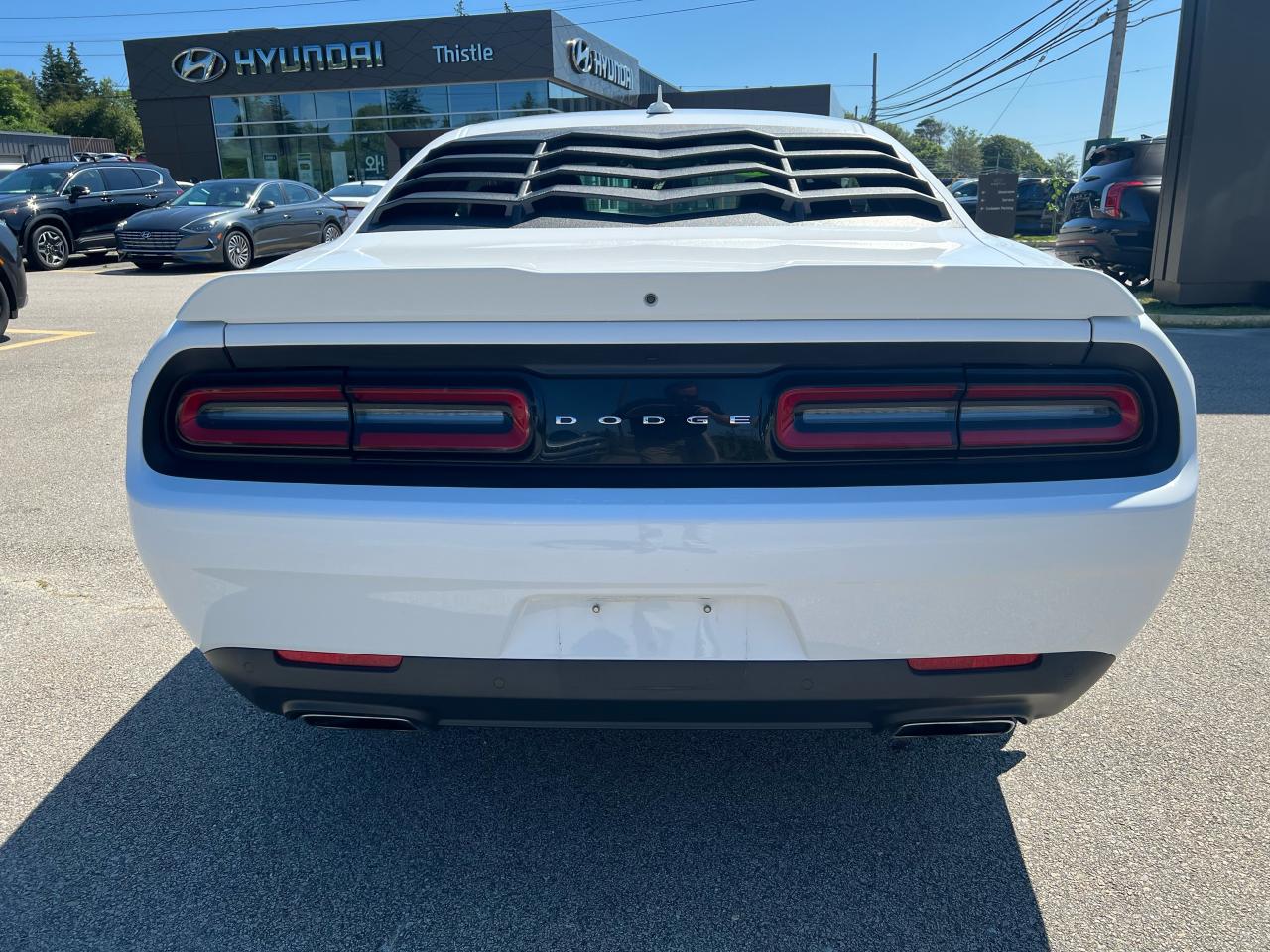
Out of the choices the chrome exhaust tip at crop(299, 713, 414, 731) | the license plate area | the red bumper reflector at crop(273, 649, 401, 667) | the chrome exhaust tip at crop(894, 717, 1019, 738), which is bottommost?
the chrome exhaust tip at crop(894, 717, 1019, 738)

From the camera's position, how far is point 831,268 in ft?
5.98

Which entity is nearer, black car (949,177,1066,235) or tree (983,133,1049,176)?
black car (949,177,1066,235)

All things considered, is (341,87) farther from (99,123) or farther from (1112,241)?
(99,123)

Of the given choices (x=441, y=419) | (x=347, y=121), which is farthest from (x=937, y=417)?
(x=347, y=121)

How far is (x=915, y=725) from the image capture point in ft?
6.48

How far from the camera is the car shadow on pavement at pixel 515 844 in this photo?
2.03 m

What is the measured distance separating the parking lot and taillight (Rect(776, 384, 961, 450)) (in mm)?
425

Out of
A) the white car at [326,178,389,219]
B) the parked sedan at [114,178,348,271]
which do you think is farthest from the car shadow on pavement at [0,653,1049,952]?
the white car at [326,178,389,219]

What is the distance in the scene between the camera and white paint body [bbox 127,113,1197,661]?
1.79m

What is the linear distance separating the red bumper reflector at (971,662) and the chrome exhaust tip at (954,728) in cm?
12

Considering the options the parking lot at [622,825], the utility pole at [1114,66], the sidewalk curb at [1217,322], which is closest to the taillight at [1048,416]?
the parking lot at [622,825]

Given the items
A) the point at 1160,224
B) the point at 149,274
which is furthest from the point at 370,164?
the point at 1160,224

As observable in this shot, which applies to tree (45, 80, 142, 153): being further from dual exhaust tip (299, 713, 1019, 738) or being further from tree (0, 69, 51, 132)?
dual exhaust tip (299, 713, 1019, 738)

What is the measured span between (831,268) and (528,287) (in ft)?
1.86
